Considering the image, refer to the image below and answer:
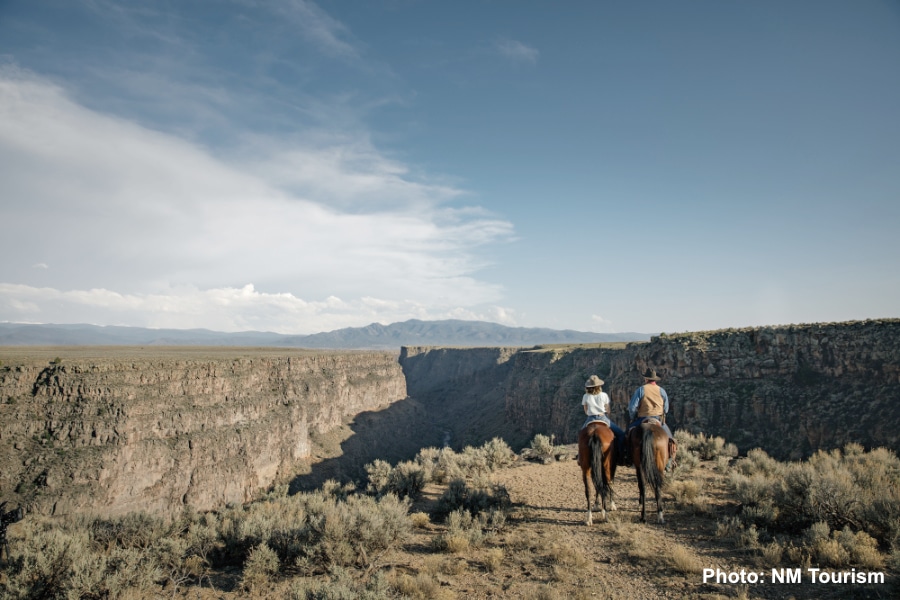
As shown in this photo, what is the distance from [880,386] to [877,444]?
6.20 meters

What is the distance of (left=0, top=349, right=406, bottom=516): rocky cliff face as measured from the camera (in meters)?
28.4

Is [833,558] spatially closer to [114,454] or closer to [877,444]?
[877,444]

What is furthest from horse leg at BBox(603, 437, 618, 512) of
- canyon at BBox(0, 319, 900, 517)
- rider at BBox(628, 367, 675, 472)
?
canyon at BBox(0, 319, 900, 517)

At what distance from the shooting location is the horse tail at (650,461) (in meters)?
9.07

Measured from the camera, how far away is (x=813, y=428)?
3155cm

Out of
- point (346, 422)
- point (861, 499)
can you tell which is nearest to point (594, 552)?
point (861, 499)

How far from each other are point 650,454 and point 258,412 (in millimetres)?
49374

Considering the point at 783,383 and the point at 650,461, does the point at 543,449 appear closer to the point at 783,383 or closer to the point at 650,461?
the point at 650,461

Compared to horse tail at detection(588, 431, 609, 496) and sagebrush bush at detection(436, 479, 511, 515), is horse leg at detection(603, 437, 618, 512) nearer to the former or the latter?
horse tail at detection(588, 431, 609, 496)

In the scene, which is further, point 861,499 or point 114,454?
point 114,454

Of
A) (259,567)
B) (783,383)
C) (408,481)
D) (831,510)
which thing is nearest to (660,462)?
(831,510)

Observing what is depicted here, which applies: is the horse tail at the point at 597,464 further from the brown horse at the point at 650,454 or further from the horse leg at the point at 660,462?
the horse leg at the point at 660,462

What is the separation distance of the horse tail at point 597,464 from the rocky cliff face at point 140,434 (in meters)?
31.5

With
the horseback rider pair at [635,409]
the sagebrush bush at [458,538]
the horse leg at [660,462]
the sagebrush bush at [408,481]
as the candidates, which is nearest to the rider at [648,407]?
the horseback rider pair at [635,409]
